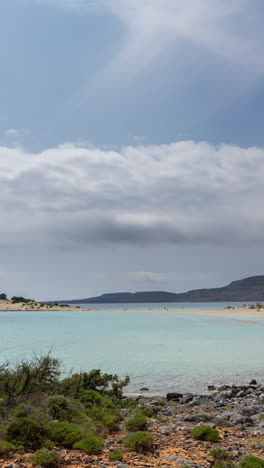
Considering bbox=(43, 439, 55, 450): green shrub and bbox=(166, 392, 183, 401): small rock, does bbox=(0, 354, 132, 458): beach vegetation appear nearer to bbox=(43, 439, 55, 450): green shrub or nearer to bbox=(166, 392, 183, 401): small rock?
bbox=(43, 439, 55, 450): green shrub

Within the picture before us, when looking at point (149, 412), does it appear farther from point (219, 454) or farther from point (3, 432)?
point (3, 432)

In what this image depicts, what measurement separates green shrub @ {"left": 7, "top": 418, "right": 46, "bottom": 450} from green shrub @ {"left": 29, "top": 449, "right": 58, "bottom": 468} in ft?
2.75

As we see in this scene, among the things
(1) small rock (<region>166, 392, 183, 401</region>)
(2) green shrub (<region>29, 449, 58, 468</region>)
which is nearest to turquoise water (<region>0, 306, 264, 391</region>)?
(1) small rock (<region>166, 392, 183, 401</region>)

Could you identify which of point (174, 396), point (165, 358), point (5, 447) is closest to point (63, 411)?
point (5, 447)

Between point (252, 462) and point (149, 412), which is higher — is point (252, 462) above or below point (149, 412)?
above

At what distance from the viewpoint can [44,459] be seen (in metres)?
7.62

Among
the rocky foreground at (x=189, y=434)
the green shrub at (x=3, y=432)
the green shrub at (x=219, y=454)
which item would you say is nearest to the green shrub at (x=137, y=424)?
the rocky foreground at (x=189, y=434)

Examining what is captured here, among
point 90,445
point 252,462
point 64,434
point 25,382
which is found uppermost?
point 25,382

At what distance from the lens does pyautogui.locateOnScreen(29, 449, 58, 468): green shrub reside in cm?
760

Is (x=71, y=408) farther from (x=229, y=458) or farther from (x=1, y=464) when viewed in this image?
(x=229, y=458)

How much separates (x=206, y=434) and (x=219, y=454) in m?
1.51

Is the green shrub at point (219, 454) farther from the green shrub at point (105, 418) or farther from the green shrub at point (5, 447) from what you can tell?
the green shrub at point (5, 447)

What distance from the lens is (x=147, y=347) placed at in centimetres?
3444

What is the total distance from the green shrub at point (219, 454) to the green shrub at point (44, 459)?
11.6 feet
